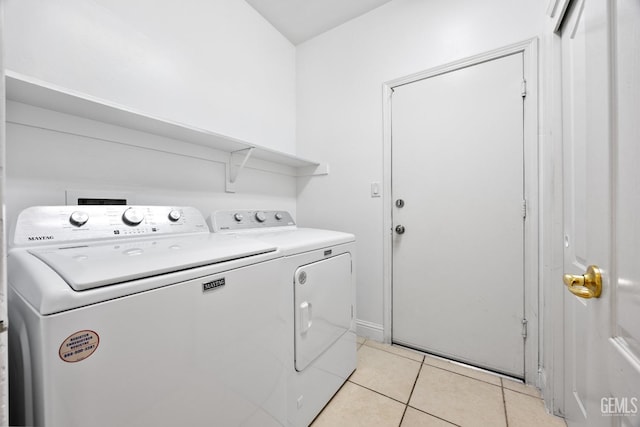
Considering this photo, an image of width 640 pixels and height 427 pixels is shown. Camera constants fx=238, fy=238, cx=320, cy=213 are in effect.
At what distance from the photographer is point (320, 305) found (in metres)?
1.25

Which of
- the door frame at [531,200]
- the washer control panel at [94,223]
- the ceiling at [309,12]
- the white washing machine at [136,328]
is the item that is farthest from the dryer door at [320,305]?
the ceiling at [309,12]

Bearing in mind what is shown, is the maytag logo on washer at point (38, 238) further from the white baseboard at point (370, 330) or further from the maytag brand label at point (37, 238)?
the white baseboard at point (370, 330)

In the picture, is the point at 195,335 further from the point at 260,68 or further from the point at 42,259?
the point at 260,68

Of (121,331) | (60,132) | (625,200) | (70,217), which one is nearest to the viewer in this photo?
(625,200)

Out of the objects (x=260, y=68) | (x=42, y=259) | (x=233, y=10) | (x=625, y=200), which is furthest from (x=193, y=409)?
(x=233, y=10)

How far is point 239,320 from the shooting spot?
827mm

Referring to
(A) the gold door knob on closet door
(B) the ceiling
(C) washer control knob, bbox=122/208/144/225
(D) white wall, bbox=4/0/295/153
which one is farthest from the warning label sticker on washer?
(B) the ceiling

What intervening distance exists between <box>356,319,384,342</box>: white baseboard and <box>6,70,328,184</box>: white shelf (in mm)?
1597

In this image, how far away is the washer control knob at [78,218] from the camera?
920mm

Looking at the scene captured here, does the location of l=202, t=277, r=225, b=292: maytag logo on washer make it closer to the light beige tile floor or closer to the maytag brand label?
the maytag brand label

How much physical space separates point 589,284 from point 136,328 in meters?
1.07

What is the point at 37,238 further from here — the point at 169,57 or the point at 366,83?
the point at 366,83

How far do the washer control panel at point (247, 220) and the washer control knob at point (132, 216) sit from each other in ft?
1.30

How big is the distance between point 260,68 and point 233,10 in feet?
1.32
